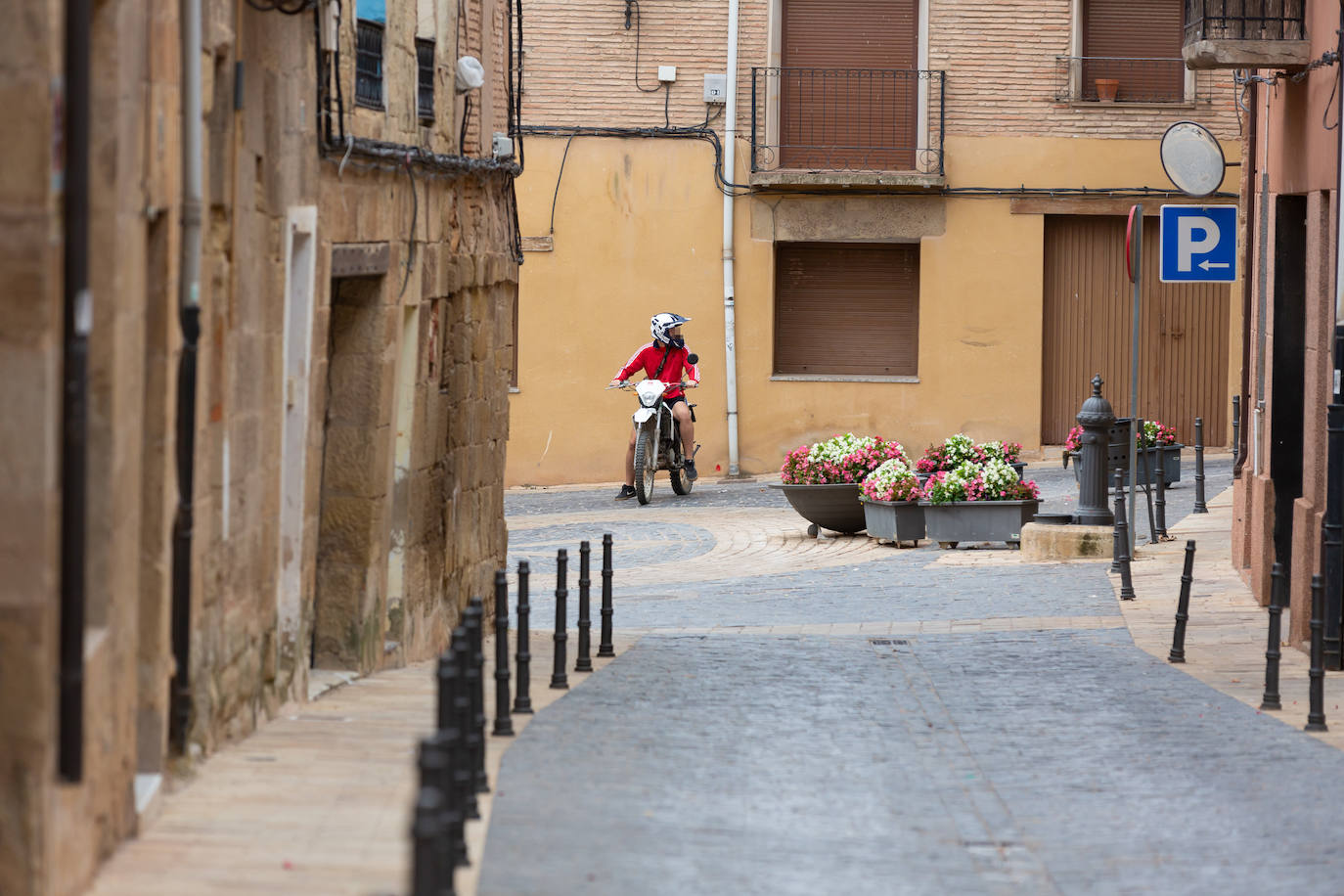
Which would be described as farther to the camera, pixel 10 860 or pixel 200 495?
pixel 200 495

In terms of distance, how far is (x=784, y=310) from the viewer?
75.2 feet

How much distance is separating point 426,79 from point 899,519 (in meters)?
6.42

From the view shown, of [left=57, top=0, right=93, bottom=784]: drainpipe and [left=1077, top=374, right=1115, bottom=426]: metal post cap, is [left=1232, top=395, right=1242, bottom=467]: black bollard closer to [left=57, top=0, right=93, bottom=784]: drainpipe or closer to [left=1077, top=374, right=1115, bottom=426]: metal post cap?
[left=1077, top=374, right=1115, bottom=426]: metal post cap

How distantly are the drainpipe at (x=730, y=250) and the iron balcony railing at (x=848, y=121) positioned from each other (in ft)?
0.91

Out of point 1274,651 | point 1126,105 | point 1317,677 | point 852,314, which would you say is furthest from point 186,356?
point 1126,105

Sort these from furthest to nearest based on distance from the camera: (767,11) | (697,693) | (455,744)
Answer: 1. (767,11)
2. (697,693)
3. (455,744)

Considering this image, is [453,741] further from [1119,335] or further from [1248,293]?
[1119,335]

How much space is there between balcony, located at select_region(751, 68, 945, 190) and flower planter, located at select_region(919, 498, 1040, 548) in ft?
24.6

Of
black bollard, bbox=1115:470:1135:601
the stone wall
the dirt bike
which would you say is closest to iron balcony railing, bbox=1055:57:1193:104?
the dirt bike

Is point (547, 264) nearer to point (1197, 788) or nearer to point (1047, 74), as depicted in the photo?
point (1047, 74)

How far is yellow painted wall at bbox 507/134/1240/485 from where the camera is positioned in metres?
22.4

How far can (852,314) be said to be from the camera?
22938 millimetres

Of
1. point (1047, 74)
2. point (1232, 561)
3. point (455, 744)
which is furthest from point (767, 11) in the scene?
point (455, 744)

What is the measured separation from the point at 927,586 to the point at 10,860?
9424 mm
